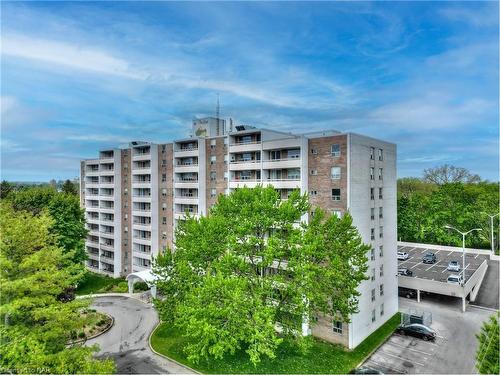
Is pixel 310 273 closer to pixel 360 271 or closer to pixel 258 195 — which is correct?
pixel 360 271

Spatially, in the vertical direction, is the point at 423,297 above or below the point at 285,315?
below

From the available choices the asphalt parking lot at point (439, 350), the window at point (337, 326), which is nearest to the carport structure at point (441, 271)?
the asphalt parking lot at point (439, 350)

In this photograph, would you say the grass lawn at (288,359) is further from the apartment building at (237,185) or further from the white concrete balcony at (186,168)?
the white concrete balcony at (186,168)

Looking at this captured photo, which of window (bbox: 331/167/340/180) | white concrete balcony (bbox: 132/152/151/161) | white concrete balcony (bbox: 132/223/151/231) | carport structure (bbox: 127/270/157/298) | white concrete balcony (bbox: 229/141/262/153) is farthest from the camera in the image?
white concrete balcony (bbox: 132/223/151/231)

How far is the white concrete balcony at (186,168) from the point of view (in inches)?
1810

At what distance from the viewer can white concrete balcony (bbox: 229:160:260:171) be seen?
37375 mm

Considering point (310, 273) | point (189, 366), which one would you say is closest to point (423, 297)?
point (310, 273)

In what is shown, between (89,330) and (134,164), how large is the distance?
90.2 ft

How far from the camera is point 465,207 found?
6612cm

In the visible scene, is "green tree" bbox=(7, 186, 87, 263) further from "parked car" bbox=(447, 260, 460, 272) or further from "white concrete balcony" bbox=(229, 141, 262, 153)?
"parked car" bbox=(447, 260, 460, 272)

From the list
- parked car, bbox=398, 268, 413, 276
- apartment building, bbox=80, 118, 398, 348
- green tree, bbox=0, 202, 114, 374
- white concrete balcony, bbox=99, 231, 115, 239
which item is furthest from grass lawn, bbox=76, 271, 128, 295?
parked car, bbox=398, 268, 413, 276

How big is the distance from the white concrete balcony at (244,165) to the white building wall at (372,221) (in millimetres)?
11206

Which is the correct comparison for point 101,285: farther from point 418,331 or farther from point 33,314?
point 418,331

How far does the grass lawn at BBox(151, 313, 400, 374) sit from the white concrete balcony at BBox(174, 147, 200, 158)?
2374cm
